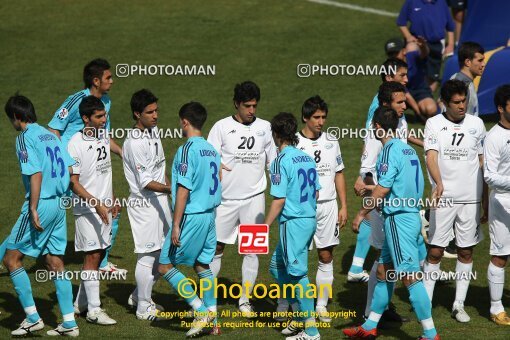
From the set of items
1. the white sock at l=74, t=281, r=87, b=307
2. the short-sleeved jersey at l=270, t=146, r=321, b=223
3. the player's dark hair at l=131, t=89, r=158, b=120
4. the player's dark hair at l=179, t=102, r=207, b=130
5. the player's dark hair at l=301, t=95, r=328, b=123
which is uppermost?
the player's dark hair at l=131, t=89, r=158, b=120

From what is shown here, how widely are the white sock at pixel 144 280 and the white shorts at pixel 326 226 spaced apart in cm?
180

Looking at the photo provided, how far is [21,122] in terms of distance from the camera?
969cm

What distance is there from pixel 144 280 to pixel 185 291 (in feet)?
2.74

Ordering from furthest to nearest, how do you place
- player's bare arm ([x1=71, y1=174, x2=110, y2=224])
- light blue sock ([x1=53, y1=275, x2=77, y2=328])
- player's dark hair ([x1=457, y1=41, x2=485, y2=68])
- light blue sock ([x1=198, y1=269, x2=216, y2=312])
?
player's dark hair ([x1=457, y1=41, x2=485, y2=68])
player's bare arm ([x1=71, y1=174, x2=110, y2=224])
light blue sock ([x1=198, y1=269, x2=216, y2=312])
light blue sock ([x1=53, y1=275, x2=77, y2=328])

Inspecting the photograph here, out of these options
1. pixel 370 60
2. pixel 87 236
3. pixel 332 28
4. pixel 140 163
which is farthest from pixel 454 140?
pixel 332 28

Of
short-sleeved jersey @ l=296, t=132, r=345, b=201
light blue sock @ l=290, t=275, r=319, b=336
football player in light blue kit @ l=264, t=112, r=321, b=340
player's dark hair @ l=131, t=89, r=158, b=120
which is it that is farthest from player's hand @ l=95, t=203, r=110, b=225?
short-sleeved jersey @ l=296, t=132, r=345, b=201

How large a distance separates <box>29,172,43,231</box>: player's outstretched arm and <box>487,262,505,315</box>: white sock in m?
4.69

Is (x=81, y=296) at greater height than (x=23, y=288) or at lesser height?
lesser

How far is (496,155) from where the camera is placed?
33.1 feet

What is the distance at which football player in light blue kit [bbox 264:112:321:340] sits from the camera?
9.45m

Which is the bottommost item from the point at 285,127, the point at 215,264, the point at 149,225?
the point at 215,264

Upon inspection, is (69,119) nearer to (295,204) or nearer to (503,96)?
(295,204)

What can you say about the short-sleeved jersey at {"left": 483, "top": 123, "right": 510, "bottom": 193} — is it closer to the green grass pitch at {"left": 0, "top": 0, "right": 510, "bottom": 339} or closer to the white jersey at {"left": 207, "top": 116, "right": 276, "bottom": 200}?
the green grass pitch at {"left": 0, "top": 0, "right": 510, "bottom": 339}

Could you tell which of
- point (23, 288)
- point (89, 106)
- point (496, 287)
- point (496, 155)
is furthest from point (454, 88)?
point (23, 288)
